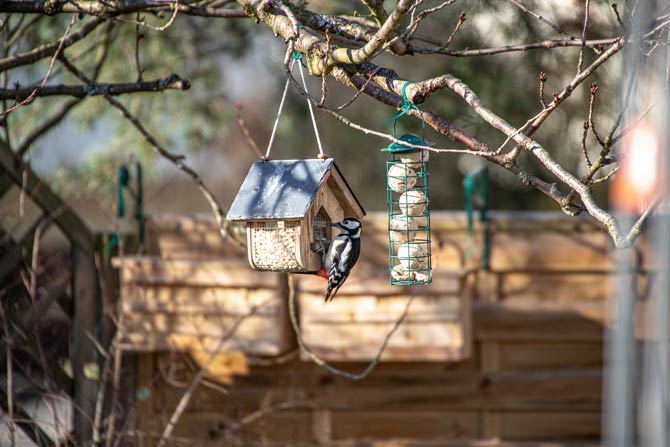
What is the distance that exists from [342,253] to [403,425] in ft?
7.14

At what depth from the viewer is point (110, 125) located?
5371mm

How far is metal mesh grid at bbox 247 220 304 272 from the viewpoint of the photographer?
2260mm

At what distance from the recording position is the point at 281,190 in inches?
87.6

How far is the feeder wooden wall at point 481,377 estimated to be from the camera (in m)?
4.07

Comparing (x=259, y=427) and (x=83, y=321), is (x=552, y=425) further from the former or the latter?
(x=83, y=321)

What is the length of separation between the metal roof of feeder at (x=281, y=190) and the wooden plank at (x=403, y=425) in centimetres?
228

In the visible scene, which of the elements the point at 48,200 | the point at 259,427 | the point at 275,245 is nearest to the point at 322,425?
the point at 259,427

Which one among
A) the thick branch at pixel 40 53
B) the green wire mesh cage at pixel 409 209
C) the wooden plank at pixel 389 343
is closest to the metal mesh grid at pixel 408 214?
the green wire mesh cage at pixel 409 209

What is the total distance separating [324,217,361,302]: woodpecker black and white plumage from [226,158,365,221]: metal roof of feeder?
8.2 inches

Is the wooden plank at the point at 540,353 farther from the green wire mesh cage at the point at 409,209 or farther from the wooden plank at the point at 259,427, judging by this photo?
the green wire mesh cage at the point at 409,209

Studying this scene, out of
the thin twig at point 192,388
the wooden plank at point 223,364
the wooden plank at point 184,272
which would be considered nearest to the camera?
the thin twig at point 192,388

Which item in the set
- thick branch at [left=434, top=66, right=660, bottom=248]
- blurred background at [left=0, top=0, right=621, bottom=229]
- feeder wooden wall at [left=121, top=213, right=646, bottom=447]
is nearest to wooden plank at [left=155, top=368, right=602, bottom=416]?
feeder wooden wall at [left=121, top=213, right=646, bottom=447]

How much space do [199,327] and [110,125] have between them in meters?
2.10

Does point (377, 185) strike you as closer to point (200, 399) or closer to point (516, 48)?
point (200, 399)
